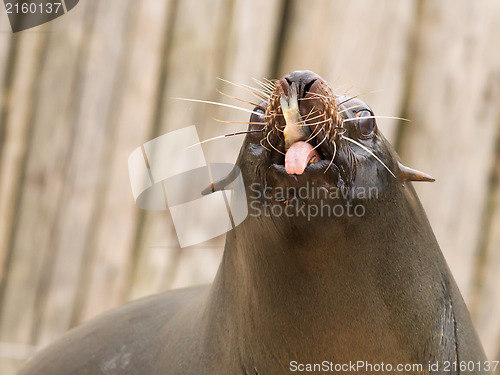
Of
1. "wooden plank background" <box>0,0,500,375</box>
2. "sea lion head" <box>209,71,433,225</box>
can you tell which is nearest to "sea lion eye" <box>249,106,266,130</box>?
"sea lion head" <box>209,71,433,225</box>

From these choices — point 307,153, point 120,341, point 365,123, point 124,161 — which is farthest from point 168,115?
point 307,153

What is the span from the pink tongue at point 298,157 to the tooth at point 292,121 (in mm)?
11

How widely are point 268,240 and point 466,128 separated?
2.21 m

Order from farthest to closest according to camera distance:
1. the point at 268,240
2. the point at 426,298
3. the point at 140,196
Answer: the point at 140,196 < the point at 426,298 < the point at 268,240

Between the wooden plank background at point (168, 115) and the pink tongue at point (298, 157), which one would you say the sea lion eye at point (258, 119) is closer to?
the pink tongue at point (298, 157)

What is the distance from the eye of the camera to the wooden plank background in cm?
323

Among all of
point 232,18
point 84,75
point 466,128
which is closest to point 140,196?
point 84,75

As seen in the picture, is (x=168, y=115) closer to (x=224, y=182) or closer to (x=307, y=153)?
(x=224, y=182)

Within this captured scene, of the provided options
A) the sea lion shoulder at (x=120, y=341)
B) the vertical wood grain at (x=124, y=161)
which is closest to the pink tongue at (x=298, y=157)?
the sea lion shoulder at (x=120, y=341)

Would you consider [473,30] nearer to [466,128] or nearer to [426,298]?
[466,128]

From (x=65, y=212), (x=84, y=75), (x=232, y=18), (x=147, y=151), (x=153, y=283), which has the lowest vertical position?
(x=153, y=283)

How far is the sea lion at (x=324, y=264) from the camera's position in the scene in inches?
49.3

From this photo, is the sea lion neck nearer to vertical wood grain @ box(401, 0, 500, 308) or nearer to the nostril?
the nostril

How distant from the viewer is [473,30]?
10.8ft
